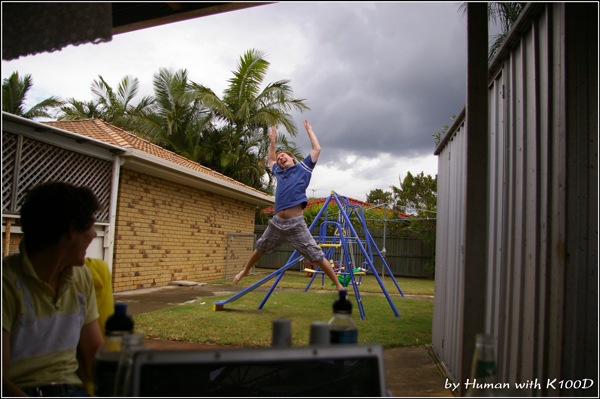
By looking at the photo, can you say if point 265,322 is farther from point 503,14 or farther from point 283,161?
point 503,14

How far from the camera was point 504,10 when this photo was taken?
10.0 meters

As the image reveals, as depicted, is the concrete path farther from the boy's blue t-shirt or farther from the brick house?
the brick house

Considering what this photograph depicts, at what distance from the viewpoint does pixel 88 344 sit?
1590 mm

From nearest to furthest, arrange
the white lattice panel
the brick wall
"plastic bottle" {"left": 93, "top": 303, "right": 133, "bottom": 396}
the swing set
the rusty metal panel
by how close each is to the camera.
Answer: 1. "plastic bottle" {"left": 93, "top": 303, "right": 133, "bottom": 396}
2. the rusty metal panel
3. the white lattice panel
4. the swing set
5. the brick wall

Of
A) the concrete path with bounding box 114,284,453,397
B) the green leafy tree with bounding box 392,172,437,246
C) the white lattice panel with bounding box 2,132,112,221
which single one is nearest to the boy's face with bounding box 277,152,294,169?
the concrete path with bounding box 114,284,453,397

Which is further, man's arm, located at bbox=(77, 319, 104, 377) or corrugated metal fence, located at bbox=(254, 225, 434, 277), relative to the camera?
corrugated metal fence, located at bbox=(254, 225, 434, 277)

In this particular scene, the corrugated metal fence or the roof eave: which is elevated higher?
the roof eave

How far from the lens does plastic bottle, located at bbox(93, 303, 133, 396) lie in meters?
1.04

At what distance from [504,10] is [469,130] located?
10467 millimetres

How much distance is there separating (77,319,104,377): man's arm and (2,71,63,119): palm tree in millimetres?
21956

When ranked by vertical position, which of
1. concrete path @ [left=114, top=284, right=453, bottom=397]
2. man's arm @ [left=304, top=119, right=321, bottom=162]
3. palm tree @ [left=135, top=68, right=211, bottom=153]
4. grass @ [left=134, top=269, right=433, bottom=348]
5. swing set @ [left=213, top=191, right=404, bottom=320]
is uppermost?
palm tree @ [left=135, top=68, right=211, bottom=153]

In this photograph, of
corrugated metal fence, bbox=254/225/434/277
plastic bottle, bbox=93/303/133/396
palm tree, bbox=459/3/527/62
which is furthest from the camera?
corrugated metal fence, bbox=254/225/434/277

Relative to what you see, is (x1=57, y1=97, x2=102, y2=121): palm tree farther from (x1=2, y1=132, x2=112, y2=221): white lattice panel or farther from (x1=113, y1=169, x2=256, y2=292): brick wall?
(x1=2, y1=132, x2=112, y2=221): white lattice panel

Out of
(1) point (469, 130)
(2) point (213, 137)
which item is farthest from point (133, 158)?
(2) point (213, 137)
